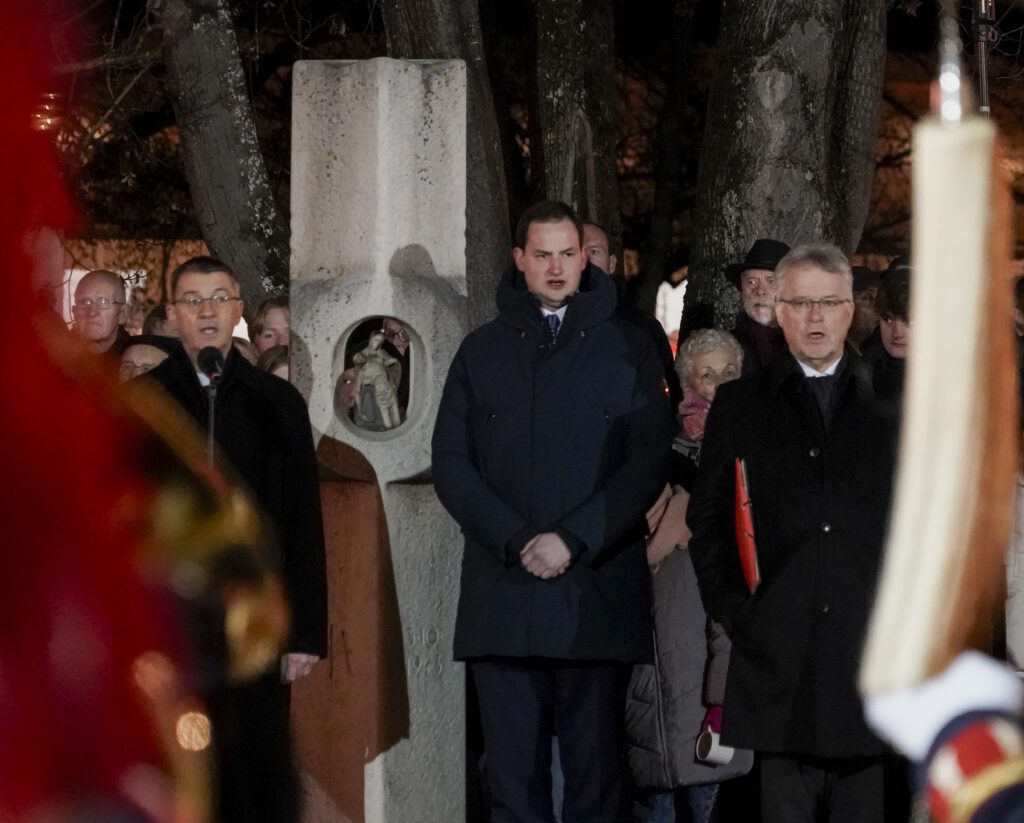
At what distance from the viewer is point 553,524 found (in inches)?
259

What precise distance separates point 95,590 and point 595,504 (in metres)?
4.07

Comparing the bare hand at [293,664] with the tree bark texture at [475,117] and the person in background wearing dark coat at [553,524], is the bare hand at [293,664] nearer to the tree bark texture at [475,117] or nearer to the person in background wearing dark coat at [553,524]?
the person in background wearing dark coat at [553,524]

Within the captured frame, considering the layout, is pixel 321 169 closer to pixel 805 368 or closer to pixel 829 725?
pixel 805 368

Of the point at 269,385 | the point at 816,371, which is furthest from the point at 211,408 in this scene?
the point at 816,371

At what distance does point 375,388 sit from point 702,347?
1.23 m

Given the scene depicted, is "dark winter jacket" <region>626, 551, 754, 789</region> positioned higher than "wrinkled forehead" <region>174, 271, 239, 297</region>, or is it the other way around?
"wrinkled forehead" <region>174, 271, 239, 297</region>

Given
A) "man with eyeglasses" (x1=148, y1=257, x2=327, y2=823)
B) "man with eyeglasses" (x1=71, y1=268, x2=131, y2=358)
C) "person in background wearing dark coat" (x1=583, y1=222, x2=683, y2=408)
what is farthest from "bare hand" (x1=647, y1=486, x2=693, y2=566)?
"man with eyeglasses" (x1=71, y1=268, x2=131, y2=358)

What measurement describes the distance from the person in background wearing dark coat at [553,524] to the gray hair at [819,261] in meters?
0.83

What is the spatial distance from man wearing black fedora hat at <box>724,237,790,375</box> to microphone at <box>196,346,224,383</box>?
2.32m

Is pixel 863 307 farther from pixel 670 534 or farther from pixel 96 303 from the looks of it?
pixel 96 303

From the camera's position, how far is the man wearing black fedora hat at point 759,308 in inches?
318

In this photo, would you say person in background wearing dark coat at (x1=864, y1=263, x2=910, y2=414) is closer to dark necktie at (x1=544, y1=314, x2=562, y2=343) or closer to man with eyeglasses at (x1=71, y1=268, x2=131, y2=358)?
dark necktie at (x1=544, y1=314, x2=562, y2=343)

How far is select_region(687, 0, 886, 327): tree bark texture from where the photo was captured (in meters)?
10.6

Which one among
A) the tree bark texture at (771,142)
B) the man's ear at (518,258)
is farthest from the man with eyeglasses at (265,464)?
the tree bark texture at (771,142)
